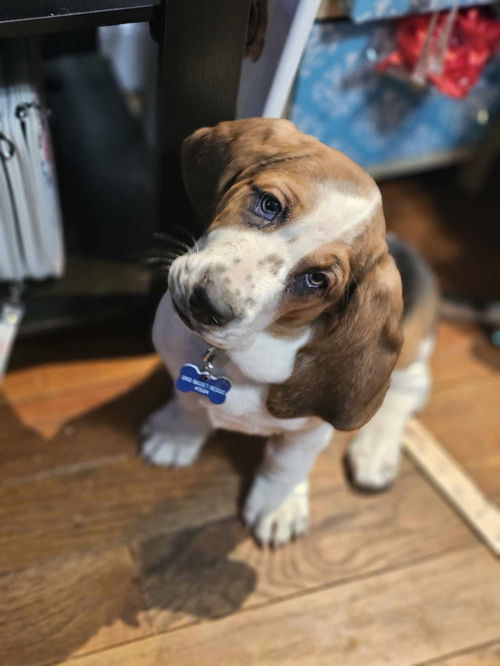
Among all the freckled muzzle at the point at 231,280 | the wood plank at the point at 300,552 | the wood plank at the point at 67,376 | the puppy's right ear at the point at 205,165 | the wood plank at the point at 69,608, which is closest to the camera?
the freckled muzzle at the point at 231,280

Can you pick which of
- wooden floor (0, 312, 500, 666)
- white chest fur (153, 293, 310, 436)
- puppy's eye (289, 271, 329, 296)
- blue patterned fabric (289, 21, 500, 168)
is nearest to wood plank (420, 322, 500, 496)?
wooden floor (0, 312, 500, 666)

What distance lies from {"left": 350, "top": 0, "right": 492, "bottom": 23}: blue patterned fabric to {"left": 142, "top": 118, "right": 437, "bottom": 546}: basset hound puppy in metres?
0.67

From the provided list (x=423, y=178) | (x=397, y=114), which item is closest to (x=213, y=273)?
(x=397, y=114)

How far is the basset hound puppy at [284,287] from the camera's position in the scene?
0.85 metres

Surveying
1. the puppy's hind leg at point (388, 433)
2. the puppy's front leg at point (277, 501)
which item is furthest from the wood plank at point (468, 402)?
the puppy's front leg at point (277, 501)

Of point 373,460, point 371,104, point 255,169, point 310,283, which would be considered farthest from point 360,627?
point 371,104

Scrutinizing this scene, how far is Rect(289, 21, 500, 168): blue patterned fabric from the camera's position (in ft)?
5.26

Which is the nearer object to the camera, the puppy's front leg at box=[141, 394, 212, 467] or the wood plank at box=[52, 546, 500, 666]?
the wood plank at box=[52, 546, 500, 666]

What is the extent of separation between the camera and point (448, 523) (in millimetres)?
1447

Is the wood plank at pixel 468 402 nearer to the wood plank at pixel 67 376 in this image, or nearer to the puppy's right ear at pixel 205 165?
the wood plank at pixel 67 376

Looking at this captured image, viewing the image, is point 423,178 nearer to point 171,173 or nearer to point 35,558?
point 171,173

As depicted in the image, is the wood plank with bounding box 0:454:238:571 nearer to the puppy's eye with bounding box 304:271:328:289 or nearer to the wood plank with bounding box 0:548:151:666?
the wood plank with bounding box 0:548:151:666

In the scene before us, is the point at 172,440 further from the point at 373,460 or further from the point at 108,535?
the point at 373,460

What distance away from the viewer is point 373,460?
1.46 meters
